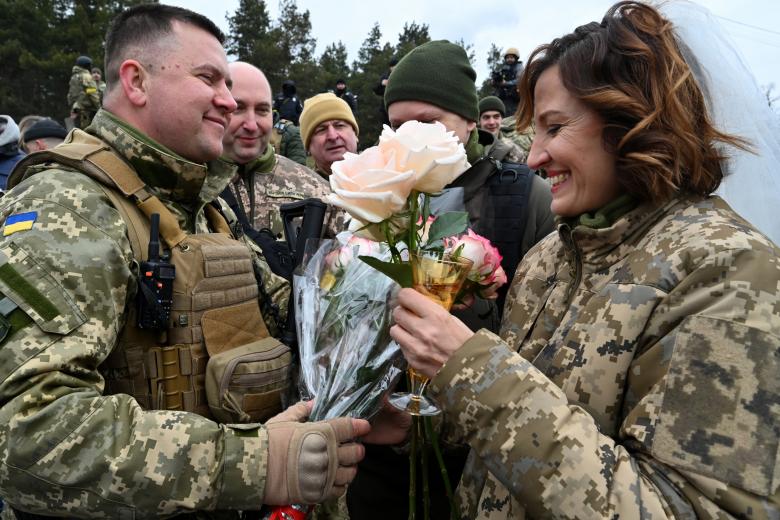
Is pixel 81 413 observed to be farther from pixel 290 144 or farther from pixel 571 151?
pixel 290 144

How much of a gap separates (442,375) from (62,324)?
1.09 metres

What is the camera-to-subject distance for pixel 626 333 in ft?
4.69

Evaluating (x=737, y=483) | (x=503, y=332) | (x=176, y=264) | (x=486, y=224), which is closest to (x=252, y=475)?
(x=176, y=264)

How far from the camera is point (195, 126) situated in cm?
220

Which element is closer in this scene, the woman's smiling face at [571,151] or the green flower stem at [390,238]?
the green flower stem at [390,238]

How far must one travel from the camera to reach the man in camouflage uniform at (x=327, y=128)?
482 centimetres

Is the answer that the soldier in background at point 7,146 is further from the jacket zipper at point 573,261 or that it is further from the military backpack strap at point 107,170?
the jacket zipper at point 573,261

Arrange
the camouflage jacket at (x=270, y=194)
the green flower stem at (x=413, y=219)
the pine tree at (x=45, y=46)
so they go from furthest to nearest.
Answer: the pine tree at (x=45, y=46), the camouflage jacket at (x=270, y=194), the green flower stem at (x=413, y=219)

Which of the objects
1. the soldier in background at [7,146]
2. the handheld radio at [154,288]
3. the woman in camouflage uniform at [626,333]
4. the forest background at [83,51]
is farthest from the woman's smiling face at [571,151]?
the forest background at [83,51]

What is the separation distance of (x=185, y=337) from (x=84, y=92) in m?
12.5

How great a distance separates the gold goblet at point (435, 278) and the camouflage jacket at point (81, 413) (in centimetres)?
51

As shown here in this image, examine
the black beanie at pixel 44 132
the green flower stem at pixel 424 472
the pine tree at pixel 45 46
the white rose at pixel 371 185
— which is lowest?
the green flower stem at pixel 424 472

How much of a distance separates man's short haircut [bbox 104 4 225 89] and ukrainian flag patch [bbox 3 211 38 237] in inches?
33.2

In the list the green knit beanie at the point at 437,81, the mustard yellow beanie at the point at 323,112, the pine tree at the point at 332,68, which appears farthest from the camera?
the pine tree at the point at 332,68
